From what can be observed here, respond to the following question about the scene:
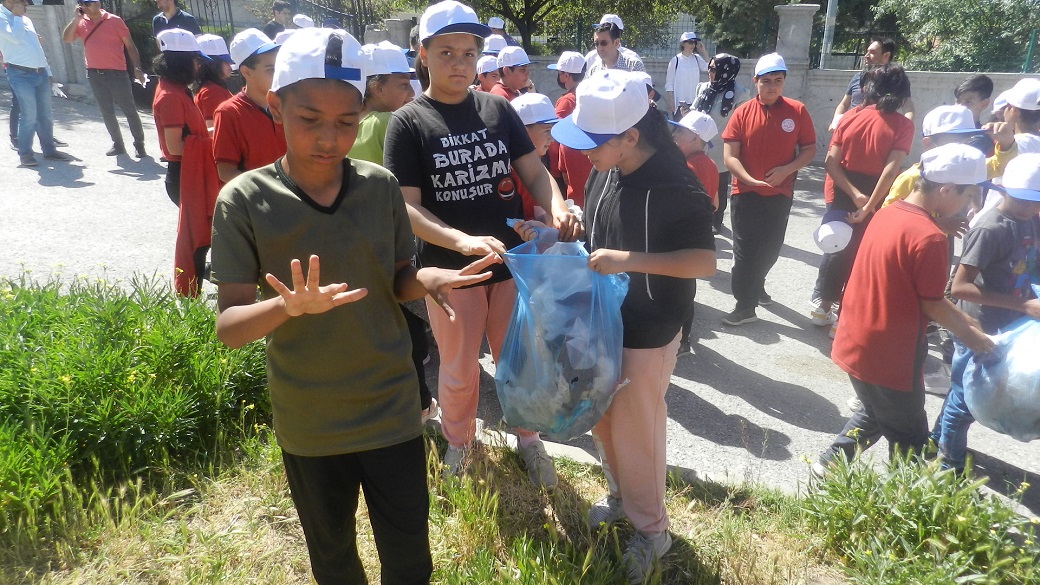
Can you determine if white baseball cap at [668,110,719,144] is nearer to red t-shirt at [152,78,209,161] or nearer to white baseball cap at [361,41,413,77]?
white baseball cap at [361,41,413,77]

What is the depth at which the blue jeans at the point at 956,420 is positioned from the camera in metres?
3.38

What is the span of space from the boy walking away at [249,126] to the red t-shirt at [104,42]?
21.9 feet

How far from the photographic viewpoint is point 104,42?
9148 mm

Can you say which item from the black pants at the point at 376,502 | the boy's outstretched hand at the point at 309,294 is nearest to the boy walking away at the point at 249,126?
the black pants at the point at 376,502

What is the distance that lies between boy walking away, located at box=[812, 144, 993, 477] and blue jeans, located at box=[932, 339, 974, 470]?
35 centimetres

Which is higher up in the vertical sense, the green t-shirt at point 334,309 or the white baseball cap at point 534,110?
the white baseball cap at point 534,110

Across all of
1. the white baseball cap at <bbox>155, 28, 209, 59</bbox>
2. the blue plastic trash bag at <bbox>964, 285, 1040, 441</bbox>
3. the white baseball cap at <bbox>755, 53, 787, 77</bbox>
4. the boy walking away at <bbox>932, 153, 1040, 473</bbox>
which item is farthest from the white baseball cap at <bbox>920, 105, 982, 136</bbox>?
the white baseball cap at <bbox>155, 28, 209, 59</bbox>

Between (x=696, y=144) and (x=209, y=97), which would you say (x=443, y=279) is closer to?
(x=696, y=144)

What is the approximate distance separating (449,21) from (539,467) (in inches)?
74.5

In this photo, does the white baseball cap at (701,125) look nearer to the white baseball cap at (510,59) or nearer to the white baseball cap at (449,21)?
the white baseball cap at (510,59)

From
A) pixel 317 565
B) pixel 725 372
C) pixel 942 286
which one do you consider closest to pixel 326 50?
pixel 317 565

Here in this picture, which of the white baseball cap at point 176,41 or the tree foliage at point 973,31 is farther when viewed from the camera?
the tree foliage at point 973,31

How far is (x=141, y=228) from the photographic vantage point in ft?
23.2

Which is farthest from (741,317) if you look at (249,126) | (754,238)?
(249,126)
